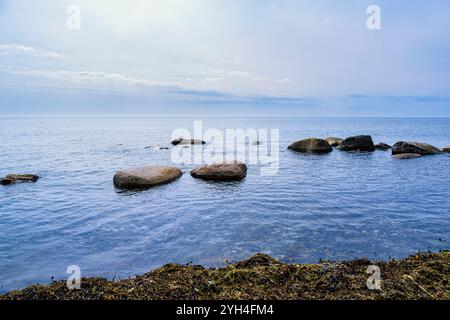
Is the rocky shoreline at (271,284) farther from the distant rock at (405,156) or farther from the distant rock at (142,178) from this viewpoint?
the distant rock at (405,156)

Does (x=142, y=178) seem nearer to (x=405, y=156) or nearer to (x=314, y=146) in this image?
(x=314, y=146)

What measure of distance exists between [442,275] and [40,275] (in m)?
9.94

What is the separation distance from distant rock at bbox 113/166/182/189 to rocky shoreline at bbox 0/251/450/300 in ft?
37.5

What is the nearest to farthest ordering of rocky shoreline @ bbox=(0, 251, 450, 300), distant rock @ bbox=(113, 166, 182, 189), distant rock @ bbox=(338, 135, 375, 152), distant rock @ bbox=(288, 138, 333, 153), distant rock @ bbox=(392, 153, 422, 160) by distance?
rocky shoreline @ bbox=(0, 251, 450, 300) < distant rock @ bbox=(113, 166, 182, 189) < distant rock @ bbox=(392, 153, 422, 160) < distant rock @ bbox=(288, 138, 333, 153) < distant rock @ bbox=(338, 135, 375, 152)

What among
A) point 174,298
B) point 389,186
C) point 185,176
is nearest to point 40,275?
point 174,298

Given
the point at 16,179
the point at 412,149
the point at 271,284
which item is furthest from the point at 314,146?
the point at 271,284

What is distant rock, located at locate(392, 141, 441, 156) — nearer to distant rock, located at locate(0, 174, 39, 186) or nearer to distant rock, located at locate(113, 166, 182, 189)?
distant rock, located at locate(113, 166, 182, 189)

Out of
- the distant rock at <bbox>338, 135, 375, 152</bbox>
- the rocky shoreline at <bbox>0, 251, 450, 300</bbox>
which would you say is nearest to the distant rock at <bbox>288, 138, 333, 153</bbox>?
the distant rock at <bbox>338, 135, 375, 152</bbox>

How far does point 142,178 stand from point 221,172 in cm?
518

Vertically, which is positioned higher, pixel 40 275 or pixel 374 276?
pixel 374 276

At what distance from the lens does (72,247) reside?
10516 mm

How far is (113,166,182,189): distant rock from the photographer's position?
1909cm

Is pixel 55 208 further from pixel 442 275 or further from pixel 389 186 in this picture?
pixel 389 186

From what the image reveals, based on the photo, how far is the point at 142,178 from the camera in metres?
19.2
